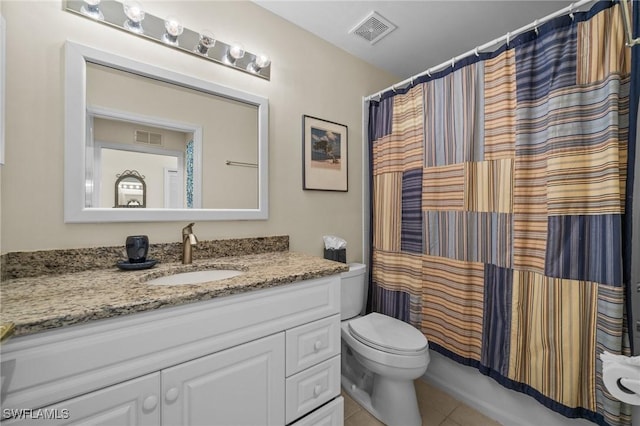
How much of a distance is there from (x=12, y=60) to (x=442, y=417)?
2.58 m

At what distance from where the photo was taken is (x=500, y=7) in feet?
5.10

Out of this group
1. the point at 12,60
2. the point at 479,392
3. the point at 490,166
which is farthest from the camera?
the point at 479,392

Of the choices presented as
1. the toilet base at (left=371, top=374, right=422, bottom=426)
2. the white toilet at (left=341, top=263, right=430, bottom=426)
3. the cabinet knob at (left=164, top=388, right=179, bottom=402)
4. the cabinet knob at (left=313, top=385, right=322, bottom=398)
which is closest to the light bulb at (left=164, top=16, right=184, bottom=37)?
the cabinet knob at (left=164, top=388, right=179, bottom=402)

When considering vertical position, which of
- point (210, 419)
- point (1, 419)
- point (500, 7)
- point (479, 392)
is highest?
point (500, 7)

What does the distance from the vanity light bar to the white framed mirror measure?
0.15 metres

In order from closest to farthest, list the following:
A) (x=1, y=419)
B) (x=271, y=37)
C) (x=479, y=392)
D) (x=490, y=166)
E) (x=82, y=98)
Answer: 1. (x=1, y=419)
2. (x=82, y=98)
3. (x=490, y=166)
4. (x=479, y=392)
5. (x=271, y=37)

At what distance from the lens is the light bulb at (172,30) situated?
50.4 inches

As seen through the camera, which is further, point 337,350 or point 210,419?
→ point 337,350

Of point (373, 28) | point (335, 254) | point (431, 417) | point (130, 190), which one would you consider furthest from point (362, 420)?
point (373, 28)

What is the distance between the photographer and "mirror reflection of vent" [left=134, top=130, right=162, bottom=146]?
1252 millimetres

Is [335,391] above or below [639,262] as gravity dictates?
below

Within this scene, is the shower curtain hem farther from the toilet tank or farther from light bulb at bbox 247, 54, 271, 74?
light bulb at bbox 247, 54, 271, 74

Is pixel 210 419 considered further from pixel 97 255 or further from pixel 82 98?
pixel 82 98

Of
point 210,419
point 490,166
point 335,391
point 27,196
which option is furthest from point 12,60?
point 490,166
